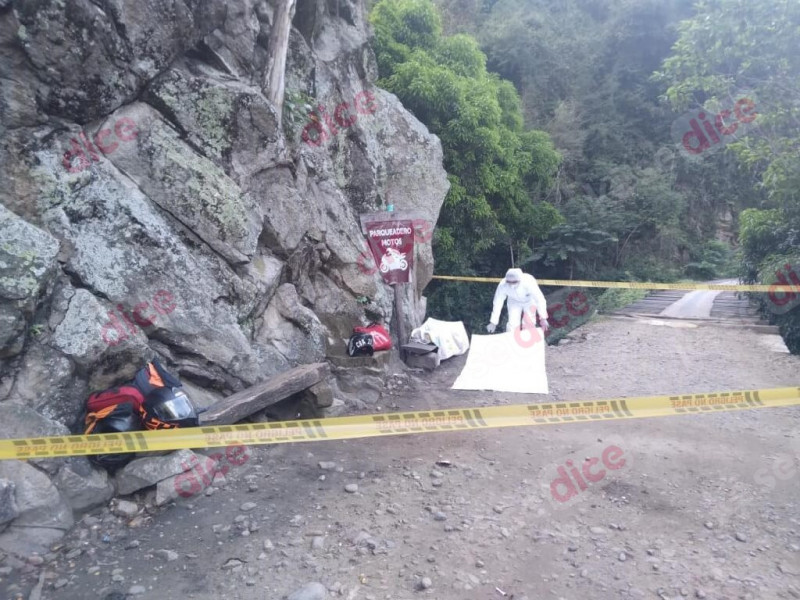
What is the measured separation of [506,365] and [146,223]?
438 centimetres

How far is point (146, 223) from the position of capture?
17.6 feet

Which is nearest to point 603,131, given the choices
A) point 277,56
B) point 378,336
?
point 277,56

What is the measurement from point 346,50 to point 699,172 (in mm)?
16802

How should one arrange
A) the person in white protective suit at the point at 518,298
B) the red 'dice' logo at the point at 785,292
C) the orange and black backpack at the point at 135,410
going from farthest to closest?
the red 'dice' logo at the point at 785,292 < the person in white protective suit at the point at 518,298 < the orange and black backpack at the point at 135,410

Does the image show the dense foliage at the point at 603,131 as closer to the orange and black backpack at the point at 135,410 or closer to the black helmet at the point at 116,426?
the orange and black backpack at the point at 135,410

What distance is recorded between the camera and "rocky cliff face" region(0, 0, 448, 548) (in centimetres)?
430

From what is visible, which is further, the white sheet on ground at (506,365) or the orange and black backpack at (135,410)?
the white sheet on ground at (506,365)

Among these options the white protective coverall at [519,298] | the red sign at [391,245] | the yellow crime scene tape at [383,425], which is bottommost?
the yellow crime scene tape at [383,425]

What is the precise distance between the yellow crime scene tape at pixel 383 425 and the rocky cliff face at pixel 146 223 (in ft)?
1.20

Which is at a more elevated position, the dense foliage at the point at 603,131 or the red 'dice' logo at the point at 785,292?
the dense foliage at the point at 603,131

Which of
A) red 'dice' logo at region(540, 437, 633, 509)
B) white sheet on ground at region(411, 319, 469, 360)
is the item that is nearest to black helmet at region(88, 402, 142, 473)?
red 'dice' logo at region(540, 437, 633, 509)

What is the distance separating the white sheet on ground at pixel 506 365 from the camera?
704 cm

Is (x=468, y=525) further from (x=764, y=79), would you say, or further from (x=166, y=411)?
(x=764, y=79)

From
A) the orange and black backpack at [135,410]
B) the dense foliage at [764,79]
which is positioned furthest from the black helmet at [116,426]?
the dense foliage at [764,79]
